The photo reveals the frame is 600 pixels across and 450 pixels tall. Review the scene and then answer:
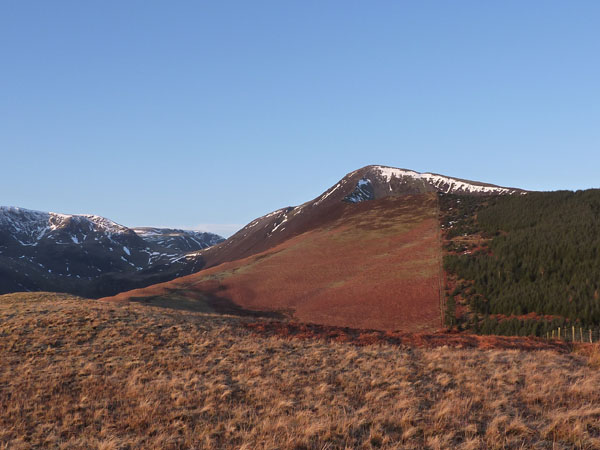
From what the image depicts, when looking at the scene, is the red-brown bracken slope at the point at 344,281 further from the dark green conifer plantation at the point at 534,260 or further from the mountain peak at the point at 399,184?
the mountain peak at the point at 399,184

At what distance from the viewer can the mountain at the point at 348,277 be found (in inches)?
2156

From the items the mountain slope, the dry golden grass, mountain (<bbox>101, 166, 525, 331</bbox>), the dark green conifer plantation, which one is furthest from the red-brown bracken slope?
the mountain slope

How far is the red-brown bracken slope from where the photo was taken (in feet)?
A: 178

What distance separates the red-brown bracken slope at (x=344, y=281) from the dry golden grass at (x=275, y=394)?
30.3 metres

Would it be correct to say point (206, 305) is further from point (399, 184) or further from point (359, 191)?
point (399, 184)

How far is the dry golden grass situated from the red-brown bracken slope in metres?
30.3

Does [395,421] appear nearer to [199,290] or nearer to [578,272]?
[578,272]

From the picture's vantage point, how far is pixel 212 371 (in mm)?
17156

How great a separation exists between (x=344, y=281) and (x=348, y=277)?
1655 millimetres

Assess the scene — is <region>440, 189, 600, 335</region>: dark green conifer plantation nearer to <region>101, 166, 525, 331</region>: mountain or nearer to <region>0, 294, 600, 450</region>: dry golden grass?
<region>101, 166, 525, 331</region>: mountain

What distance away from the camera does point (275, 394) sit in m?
14.2

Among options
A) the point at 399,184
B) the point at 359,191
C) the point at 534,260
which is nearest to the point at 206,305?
the point at 534,260

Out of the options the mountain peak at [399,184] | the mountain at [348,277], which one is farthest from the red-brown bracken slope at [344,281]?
the mountain peak at [399,184]

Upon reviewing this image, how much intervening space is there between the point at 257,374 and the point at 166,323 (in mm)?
11958
